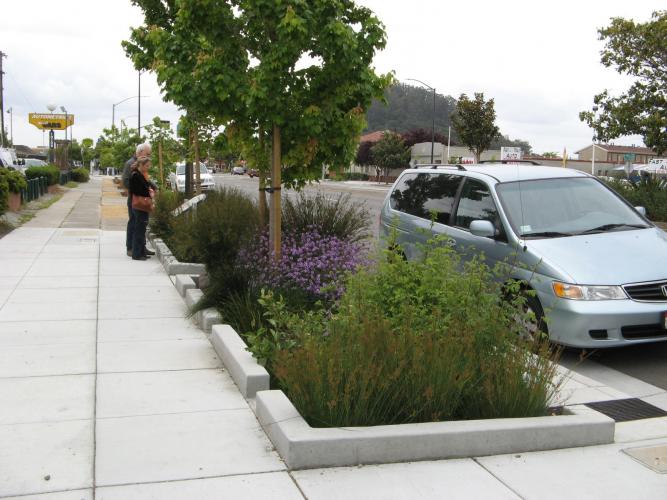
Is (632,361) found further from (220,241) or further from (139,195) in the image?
(139,195)

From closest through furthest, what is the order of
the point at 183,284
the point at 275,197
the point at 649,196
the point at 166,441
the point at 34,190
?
the point at 166,441 < the point at 275,197 < the point at 183,284 < the point at 649,196 < the point at 34,190

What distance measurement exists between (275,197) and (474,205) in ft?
6.95

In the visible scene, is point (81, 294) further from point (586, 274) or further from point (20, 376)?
point (586, 274)

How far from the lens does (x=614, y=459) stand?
172 inches

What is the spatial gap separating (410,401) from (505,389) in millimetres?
626

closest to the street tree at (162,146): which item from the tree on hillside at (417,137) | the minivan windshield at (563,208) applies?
the minivan windshield at (563,208)

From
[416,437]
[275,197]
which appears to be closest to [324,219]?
[275,197]

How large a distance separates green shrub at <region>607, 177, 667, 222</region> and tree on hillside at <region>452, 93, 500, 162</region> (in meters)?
23.1

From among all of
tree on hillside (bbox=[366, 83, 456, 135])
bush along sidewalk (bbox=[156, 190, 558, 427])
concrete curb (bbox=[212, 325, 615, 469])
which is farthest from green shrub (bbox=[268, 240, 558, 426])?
tree on hillside (bbox=[366, 83, 456, 135])

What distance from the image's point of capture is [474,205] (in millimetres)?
8039

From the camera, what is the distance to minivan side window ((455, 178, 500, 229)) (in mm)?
7759

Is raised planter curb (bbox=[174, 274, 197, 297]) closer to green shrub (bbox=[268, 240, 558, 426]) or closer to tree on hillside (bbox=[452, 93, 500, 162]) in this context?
green shrub (bbox=[268, 240, 558, 426])

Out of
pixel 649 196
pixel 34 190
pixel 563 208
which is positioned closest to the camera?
pixel 563 208

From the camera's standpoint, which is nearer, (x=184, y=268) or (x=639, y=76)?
(x=184, y=268)
